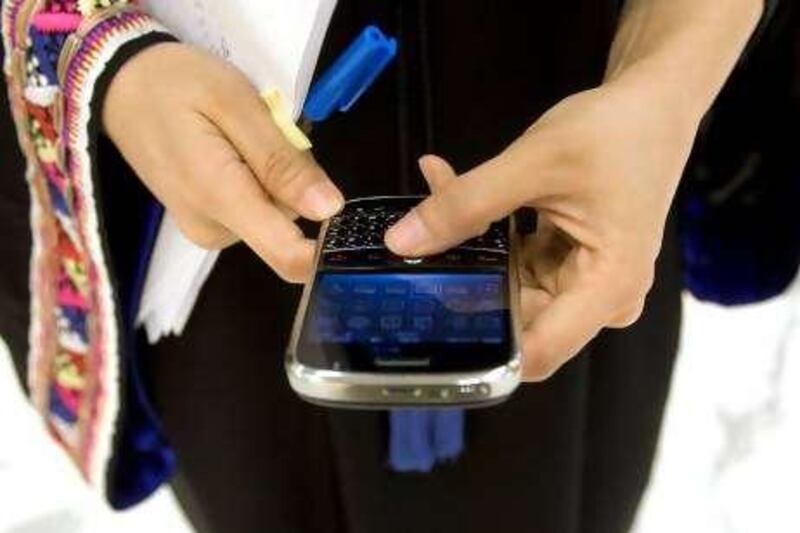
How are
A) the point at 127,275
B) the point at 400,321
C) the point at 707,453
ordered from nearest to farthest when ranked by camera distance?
the point at 400,321 < the point at 127,275 < the point at 707,453

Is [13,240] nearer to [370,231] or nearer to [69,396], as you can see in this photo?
[69,396]

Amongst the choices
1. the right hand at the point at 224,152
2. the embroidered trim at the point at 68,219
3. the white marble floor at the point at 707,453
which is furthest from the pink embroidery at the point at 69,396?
the white marble floor at the point at 707,453

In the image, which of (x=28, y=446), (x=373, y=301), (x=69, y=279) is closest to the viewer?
(x=373, y=301)

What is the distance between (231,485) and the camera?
583mm

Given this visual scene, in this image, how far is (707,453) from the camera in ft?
3.45

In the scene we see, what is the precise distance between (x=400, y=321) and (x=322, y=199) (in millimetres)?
55

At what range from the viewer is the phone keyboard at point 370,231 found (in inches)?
16.6

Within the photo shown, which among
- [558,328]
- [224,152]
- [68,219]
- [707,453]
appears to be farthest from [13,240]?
[707,453]

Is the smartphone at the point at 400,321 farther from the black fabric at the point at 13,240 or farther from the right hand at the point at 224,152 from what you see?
the black fabric at the point at 13,240

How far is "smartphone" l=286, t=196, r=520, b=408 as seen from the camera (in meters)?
0.36

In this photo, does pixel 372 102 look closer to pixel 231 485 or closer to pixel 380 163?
pixel 380 163

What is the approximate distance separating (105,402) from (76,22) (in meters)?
0.18

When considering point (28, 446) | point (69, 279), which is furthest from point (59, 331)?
point (28, 446)

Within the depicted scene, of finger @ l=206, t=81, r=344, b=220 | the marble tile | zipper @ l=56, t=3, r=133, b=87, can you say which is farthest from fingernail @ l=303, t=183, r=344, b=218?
the marble tile
